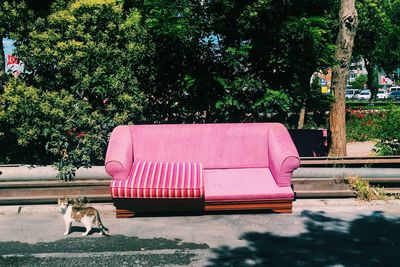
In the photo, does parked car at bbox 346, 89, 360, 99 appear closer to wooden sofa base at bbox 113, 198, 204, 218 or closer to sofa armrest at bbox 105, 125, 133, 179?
sofa armrest at bbox 105, 125, 133, 179

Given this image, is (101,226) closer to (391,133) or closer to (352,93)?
(391,133)

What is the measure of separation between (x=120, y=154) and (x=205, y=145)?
1728 millimetres

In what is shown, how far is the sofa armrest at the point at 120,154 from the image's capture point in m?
6.57

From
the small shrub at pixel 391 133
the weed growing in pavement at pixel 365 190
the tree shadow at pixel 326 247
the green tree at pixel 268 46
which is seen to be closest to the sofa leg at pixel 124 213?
the tree shadow at pixel 326 247

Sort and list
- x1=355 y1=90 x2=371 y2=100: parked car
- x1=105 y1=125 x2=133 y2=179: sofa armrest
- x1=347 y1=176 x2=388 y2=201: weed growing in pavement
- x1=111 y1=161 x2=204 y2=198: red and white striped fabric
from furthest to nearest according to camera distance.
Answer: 1. x1=355 y1=90 x2=371 y2=100: parked car
2. x1=347 y1=176 x2=388 y2=201: weed growing in pavement
3. x1=105 y1=125 x2=133 y2=179: sofa armrest
4. x1=111 y1=161 x2=204 y2=198: red and white striped fabric

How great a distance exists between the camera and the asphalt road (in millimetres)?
5262

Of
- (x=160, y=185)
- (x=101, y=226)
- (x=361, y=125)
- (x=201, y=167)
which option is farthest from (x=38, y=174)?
(x=361, y=125)

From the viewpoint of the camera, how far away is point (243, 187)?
267 inches

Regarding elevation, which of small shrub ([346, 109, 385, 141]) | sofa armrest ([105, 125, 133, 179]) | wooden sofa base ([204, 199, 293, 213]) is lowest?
wooden sofa base ([204, 199, 293, 213])

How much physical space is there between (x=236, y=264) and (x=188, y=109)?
4479 millimetres

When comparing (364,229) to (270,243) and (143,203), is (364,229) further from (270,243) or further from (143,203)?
(143,203)

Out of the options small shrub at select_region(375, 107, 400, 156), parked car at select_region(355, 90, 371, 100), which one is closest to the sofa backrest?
small shrub at select_region(375, 107, 400, 156)

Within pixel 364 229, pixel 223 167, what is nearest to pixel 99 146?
pixel 223 167

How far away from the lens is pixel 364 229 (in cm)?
628
